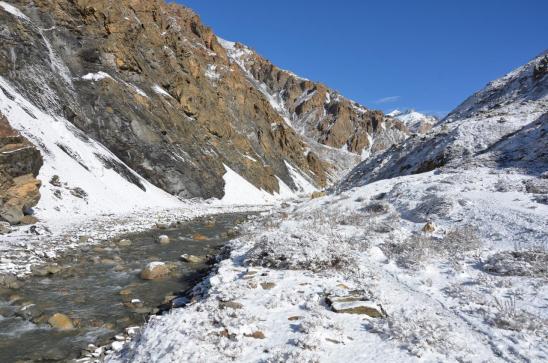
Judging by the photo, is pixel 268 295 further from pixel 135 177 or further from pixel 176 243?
pixel 135 177

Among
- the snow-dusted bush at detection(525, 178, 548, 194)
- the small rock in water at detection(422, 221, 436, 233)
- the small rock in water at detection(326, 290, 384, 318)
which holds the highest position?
the snow-dusted bush at detection(525, 178, 548, 194)

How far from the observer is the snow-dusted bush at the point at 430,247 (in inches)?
548

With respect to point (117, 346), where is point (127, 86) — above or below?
above

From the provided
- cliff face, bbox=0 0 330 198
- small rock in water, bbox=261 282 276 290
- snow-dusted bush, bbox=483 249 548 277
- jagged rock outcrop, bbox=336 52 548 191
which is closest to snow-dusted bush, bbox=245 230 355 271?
small rock in water, bbox=261 282 276 290

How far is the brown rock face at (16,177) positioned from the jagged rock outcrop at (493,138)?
27906 mm

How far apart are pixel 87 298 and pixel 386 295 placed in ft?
30.7

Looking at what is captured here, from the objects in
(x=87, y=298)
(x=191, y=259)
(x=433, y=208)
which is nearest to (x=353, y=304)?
(x=87, y=298)

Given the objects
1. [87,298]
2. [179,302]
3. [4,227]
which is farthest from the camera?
[4,227]

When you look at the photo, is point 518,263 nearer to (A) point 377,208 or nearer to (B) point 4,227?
(A) point 377,208

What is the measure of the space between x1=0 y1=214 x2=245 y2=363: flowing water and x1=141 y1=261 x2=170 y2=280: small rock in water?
0.94 ft

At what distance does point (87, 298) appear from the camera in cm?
1272

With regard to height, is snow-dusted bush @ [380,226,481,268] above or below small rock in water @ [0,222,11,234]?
above

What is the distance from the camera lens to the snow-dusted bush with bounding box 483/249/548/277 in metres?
11.4

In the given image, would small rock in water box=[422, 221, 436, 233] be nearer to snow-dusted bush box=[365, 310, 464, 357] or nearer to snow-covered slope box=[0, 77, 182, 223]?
snow-dusted bush box=[365, 310, 464, 357]
